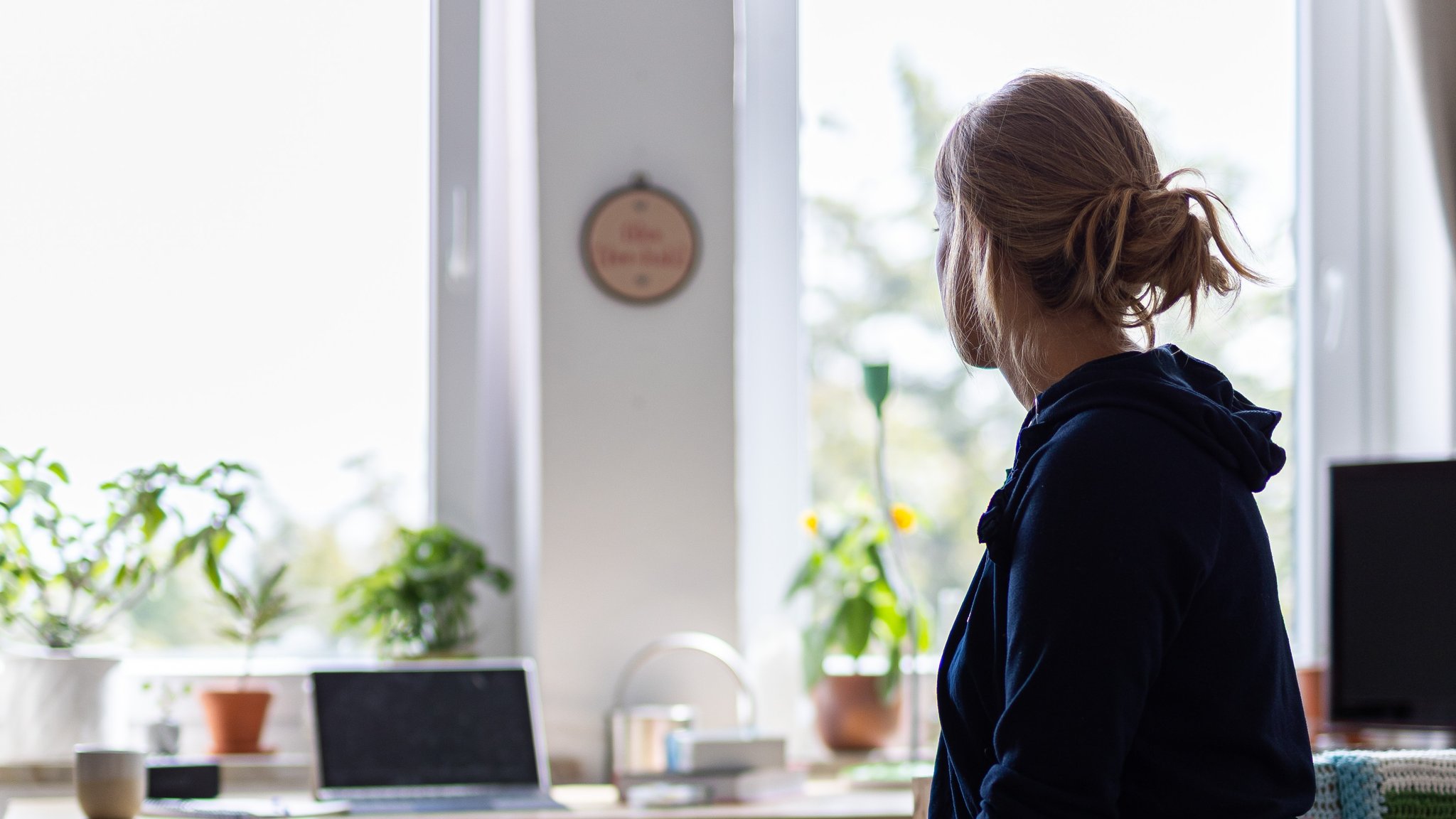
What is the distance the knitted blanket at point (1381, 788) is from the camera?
4.25 feet

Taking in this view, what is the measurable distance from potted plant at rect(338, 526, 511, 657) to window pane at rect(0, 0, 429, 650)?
162 mm

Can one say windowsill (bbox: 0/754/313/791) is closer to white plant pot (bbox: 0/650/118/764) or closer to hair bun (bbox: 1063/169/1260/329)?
white plant pot (bbox: 0/650/118/764)

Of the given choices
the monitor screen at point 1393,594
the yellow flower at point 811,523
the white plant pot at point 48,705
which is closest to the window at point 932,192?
the yellow flower at point 811,523

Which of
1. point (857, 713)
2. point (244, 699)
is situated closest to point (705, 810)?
point (857, 713)

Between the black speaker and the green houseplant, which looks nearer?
the black speaker

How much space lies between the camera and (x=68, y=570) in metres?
2.26

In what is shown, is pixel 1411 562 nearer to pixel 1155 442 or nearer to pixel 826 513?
pixel 826 513

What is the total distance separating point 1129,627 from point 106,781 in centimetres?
146

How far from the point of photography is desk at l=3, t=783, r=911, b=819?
1.94 metres

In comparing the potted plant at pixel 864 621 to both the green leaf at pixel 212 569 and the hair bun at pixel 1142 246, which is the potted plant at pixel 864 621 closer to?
the green leaf at pixel 212 569

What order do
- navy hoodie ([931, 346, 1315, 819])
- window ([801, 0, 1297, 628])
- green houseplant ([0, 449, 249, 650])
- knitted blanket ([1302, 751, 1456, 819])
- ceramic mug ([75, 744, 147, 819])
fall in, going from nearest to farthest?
navy hoodie ([931, 346, 1315, 819]) → knitted blanket ([1302, 751, 1456, 819]) → ceramic mug ([75, 744, 147, 819]) → green houseplant ([0, 449, 249, 650]) → window ([801, 0, 1297, 628])

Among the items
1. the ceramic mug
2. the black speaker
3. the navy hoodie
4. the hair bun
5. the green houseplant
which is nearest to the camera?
the navy hoodie

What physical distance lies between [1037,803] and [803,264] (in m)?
2.00

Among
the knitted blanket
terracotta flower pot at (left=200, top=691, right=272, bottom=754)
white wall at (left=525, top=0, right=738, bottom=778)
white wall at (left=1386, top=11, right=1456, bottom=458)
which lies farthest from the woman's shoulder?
white wall at (left=1386, top=11, right=1456, bottom=458)
